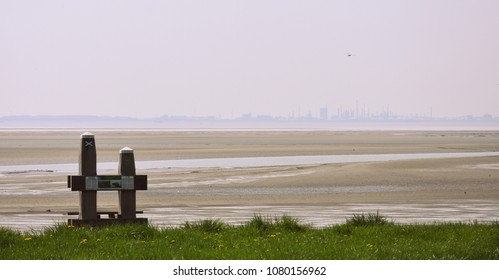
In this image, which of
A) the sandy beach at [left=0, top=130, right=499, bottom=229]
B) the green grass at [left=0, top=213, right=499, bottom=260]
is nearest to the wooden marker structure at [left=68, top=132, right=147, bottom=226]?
the green grass at [left=0, top=213, right=499, bottom=260]

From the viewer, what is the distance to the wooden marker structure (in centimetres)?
1480

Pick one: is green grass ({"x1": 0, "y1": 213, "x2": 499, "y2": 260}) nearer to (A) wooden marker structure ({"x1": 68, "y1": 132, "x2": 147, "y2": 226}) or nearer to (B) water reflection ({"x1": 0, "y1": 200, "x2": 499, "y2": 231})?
(A) wooden marker structure ({"x1": 68, "y1": 132, "x2": 147, "y2": 226})

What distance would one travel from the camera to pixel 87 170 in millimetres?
14867

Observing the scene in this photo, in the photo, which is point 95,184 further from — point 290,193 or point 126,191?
point 290,193

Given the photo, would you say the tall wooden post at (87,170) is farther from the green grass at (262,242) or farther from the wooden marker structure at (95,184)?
the green grass at (262,242)

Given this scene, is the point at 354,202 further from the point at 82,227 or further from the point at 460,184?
the point at 82,227

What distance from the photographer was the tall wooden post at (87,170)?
48.7ft

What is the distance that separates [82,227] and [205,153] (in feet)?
133

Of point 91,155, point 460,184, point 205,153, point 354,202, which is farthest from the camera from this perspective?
point 205,153

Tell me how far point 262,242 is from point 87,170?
3.36m

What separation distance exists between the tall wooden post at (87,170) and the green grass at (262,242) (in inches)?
31.1

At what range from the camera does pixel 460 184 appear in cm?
2998

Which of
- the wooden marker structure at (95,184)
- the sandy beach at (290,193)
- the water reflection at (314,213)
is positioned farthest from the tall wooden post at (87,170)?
the water reflection at (314,213)
